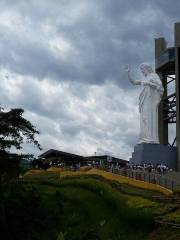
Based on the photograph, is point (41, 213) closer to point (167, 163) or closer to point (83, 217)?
point (83, 217)

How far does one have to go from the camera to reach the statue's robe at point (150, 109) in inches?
1802

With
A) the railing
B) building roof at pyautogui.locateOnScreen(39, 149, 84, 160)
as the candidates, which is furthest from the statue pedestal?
the railing

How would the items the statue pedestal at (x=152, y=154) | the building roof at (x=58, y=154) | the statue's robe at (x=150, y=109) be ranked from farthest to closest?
1. the building roof at (x=58, y=154)
2. the statue's robe at (x=150, y=109)
3. the statue pedestal at (x=152, y=154)

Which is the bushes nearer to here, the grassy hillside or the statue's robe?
the grassy hillside

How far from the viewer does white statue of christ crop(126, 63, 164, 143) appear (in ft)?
150

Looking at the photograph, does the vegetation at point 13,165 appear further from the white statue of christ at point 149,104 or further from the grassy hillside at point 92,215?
the white statue of christ at point 149,104

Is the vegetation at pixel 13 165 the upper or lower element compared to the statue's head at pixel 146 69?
lower

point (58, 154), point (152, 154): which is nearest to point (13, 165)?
point (152, 154)

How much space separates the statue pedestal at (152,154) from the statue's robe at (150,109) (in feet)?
2.22

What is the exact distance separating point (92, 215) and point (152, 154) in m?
24.7

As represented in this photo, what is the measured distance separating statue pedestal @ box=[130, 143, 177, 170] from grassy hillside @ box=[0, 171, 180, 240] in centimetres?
2034

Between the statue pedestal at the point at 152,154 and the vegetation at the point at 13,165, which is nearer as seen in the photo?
the vegetation at the point at 13,165

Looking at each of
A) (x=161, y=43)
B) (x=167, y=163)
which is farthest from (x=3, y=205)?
(x=161, y=43)

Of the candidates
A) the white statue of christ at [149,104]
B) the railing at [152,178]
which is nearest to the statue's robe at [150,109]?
the white statue of christ at [149,104]
